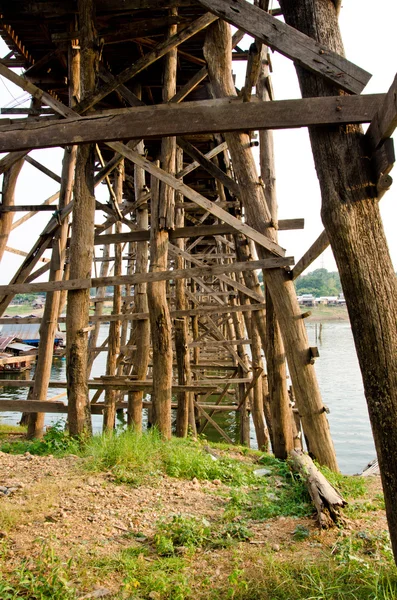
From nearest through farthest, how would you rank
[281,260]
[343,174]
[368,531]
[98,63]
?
[343,174] → [368,531] → [281,260] → [98,63]

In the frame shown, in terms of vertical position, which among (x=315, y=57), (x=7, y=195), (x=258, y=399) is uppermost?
(x=7, y=195)

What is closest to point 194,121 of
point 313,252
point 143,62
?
point 313,252

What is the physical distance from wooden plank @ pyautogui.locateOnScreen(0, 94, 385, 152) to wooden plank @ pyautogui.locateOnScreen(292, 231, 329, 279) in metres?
1.21

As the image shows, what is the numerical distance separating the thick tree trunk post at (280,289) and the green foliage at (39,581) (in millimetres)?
2989

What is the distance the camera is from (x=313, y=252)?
4.37m

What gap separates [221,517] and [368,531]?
1.06 m

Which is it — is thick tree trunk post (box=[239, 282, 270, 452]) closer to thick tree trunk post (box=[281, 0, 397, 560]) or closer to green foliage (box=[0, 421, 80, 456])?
green foliage (box=[0, 421, 80, 456])

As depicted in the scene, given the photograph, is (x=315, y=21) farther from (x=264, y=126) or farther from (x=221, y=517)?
(x=221, y=517)

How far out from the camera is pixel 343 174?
275 centimetres

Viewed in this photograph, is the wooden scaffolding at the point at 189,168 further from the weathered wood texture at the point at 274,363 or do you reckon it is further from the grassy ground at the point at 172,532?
the grassy ground at the point at 172,532

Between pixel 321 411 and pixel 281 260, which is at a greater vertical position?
pixel 281 260

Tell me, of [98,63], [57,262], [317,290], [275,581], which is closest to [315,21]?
[275,581]

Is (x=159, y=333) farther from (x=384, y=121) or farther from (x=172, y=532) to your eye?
(x=384, y=121)

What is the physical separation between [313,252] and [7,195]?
491cm
